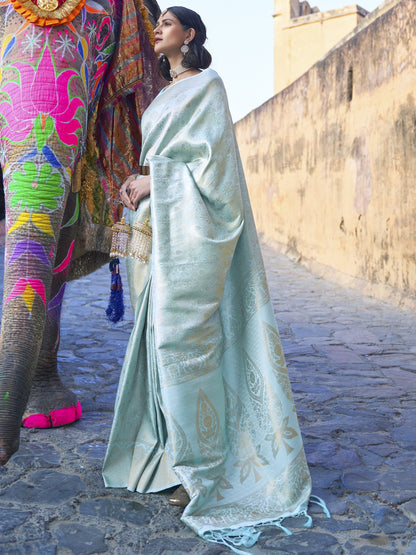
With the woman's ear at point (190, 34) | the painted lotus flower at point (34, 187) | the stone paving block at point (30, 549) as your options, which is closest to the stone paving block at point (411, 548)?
the stone paving block at point (30, 549)

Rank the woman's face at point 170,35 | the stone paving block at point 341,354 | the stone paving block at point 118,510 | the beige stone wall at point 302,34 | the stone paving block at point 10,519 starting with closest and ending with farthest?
the stone paving block at point 10,519 < the stone paving block at point 118,510 < the woman's face at point 170,35 < the stone paving block at point 341,354 < the beige stone wall at point 302,34

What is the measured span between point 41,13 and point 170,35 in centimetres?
44

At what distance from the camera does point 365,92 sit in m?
7.77

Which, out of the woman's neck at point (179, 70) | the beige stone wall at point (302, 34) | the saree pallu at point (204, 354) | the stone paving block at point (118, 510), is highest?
the beige stone wall at point (302, 34)

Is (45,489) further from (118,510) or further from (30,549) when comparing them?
(30,549)

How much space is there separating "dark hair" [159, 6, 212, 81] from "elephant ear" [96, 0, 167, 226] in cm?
50

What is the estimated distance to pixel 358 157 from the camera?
805cm

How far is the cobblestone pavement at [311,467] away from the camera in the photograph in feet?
6.36

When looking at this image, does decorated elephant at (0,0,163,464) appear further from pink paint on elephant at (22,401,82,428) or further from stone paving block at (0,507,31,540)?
stone paving block at (0,507,31,540)

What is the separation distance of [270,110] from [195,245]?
446 inches

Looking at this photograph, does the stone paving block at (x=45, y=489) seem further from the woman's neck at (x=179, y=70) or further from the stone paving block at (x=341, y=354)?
the stone paving block at (x=341, y=354)

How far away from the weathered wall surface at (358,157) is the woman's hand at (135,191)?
473cm

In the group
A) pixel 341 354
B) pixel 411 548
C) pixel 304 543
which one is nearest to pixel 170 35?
pixel 304 543

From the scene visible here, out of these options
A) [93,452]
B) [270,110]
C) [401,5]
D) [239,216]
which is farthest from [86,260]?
[270,110]
